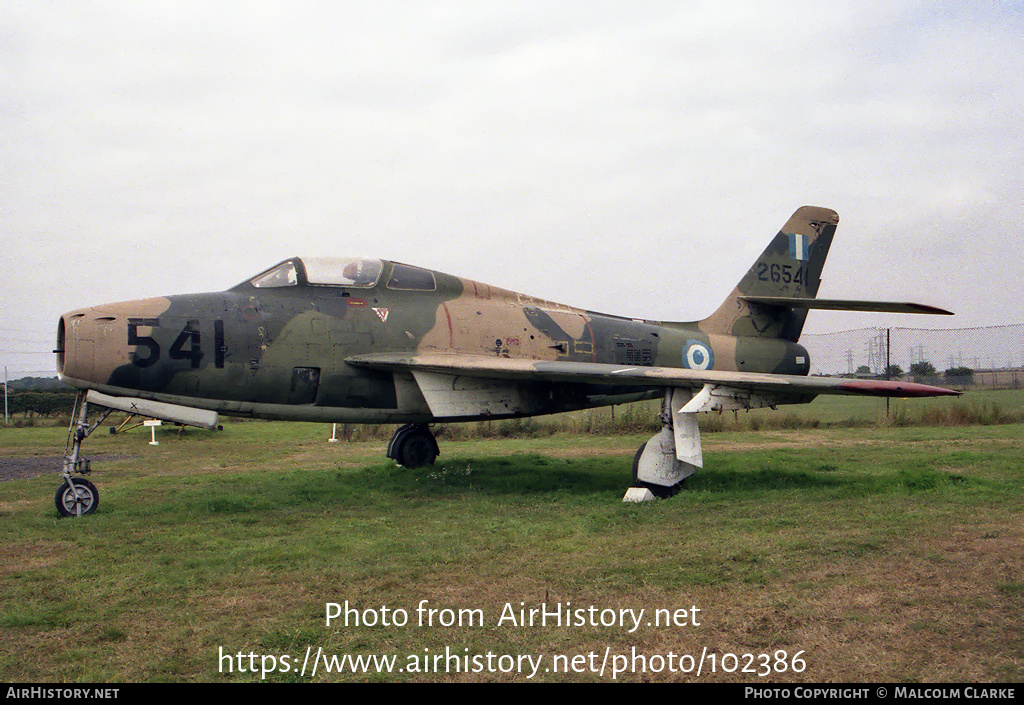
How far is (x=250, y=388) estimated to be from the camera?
365 inches

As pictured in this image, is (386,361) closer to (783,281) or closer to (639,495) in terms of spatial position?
(639,495)

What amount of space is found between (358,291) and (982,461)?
10195 mm

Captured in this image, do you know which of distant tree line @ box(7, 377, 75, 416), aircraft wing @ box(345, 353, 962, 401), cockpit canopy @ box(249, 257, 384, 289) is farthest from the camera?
distant tree line @ box(7, 377, 75, 416)

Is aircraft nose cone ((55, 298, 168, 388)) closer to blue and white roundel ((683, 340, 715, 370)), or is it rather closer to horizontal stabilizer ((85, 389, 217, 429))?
horizontal stabilizer ((85, 389, 217, 429))

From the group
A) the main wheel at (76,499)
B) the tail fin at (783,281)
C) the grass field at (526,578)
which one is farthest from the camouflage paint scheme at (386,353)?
the grass field at (526,578)

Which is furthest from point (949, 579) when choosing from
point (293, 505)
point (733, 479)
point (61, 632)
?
point (293, 505)

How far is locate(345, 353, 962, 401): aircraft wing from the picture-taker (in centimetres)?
807

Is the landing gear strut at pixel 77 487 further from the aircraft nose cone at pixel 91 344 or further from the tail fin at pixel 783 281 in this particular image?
the tail fin at pixel 783 281

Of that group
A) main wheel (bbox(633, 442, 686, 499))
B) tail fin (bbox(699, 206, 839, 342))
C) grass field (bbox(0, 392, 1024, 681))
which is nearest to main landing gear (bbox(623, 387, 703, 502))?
main wheel (bbox(633, 442, 686, 499))

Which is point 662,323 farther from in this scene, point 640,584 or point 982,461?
point 640,584

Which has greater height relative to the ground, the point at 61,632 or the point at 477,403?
the point at 477,403

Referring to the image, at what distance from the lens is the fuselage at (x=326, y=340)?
863cm

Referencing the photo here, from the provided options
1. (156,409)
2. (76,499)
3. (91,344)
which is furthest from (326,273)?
(76,499)

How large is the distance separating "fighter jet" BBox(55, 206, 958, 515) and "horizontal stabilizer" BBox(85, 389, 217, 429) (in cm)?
2
